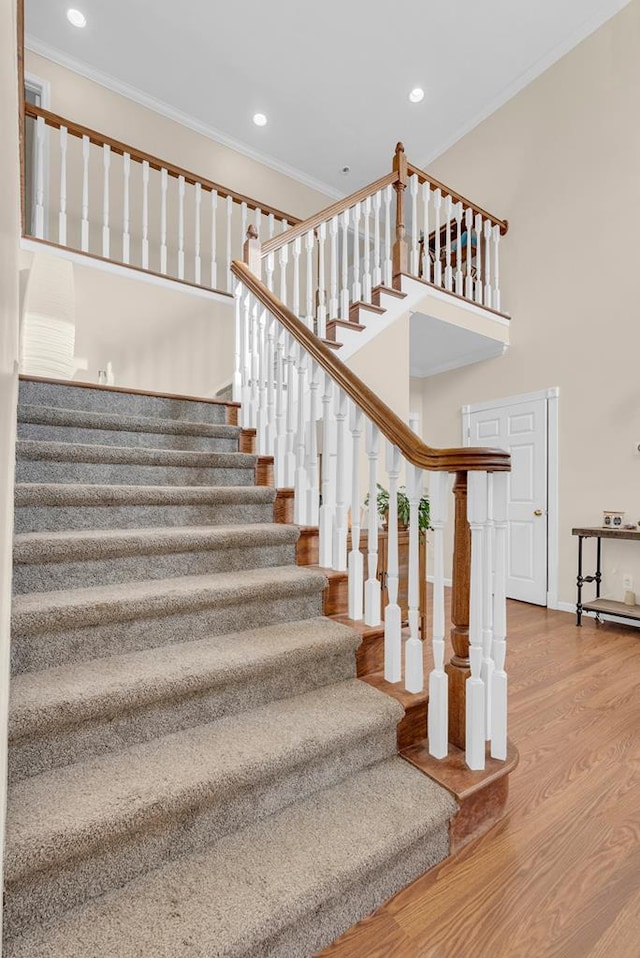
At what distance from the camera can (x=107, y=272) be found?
3.81 metres

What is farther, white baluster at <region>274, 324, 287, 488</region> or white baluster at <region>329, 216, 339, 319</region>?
white baluster at <region>329, 216, 339, 319</region>

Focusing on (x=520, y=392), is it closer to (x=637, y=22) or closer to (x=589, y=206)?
(x=589, y=206)

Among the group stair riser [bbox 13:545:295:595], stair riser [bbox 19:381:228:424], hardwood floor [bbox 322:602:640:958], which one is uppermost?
stair riser [bbox 19:381:228:424]

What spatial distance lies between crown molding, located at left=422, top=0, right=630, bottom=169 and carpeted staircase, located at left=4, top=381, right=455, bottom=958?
544cm

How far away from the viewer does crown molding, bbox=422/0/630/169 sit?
4094 millimetres

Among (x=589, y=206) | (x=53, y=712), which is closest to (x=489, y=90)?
(x=589, y=206)

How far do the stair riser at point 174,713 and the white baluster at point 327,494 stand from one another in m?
0.49

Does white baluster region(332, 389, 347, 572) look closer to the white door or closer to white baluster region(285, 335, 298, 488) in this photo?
white baluster region(285, 335, 298, 488)

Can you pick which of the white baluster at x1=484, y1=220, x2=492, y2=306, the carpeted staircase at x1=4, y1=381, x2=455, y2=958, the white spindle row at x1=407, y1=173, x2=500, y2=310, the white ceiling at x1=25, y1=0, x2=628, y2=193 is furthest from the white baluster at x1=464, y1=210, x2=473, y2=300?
the carpeted staircase at x1=4, y1=381, x2=455, y2=958

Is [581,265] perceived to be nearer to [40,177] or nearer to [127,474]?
[127,474]

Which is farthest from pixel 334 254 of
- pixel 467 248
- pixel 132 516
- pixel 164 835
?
pixel 164 835

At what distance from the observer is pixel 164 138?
5.15 m

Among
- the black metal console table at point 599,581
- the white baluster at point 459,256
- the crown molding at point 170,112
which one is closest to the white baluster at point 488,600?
the black metal console table at point 599,581

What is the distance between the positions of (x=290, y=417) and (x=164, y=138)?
4669mm
